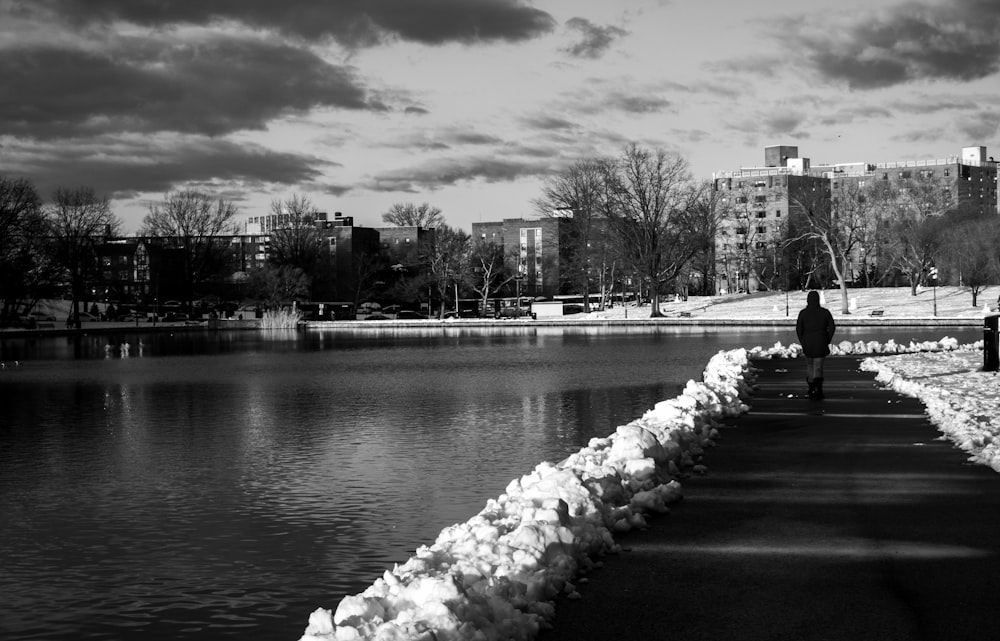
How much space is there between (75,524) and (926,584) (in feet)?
28.2

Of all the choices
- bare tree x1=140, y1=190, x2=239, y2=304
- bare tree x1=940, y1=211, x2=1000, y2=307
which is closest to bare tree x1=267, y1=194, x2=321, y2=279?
bare tree x1=140, y1=190, x2=239, y2=304

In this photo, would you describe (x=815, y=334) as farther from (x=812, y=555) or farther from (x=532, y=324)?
(x=532, y=324)

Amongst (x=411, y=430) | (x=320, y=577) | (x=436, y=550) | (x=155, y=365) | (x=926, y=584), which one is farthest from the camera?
(x=155, y=365)

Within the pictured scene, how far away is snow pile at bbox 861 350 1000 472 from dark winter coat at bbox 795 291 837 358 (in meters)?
1.95

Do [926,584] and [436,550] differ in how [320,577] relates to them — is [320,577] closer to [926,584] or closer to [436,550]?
[436,550]

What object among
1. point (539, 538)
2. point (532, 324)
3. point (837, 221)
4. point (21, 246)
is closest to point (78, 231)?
point (21, 246)

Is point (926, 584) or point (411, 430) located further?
point (411, 430)

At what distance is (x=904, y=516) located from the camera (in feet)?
31.1

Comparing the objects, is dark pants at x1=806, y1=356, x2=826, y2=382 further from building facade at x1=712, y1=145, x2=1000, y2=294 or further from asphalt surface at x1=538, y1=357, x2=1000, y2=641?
building facade at x1=712, y1=145, x2=1000, y2=294

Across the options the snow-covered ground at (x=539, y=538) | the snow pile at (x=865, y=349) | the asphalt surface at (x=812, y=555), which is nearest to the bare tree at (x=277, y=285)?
the snow pile at (x=865, y=349)

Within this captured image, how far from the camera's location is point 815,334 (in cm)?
1941

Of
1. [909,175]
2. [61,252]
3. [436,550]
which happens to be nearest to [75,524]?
[436,550]

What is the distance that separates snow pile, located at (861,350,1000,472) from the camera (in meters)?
13.1

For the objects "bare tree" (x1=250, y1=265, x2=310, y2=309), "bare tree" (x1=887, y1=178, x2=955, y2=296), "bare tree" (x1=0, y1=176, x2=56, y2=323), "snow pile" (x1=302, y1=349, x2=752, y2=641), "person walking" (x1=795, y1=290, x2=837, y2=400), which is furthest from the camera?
"bare tree" (x1=250, y1=265, x2=310, y2=309)
